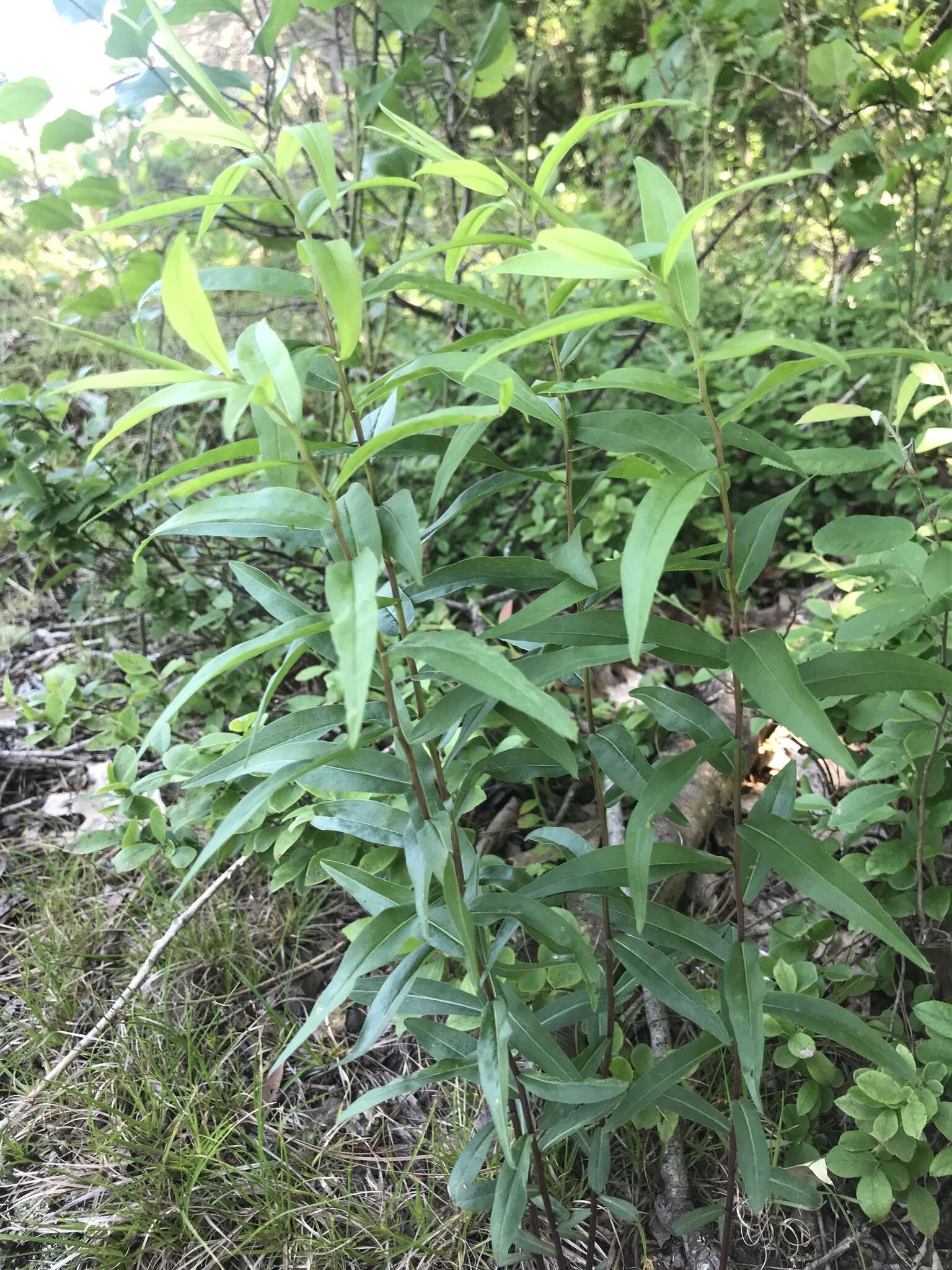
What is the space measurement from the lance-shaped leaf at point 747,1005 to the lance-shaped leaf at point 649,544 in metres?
0.43

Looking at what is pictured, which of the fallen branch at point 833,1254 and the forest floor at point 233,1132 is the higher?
the forest floor at point 233,1132

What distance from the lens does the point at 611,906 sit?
0.98m

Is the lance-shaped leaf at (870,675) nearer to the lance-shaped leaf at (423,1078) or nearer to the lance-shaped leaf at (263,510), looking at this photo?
the lance-shaped leaf at (263,510)

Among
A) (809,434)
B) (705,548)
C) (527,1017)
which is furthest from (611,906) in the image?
(809,434)

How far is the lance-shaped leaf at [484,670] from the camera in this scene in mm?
543

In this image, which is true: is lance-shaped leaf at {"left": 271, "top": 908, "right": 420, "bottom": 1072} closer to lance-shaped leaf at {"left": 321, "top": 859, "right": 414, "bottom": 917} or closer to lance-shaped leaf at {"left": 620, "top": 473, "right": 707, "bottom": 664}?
lance-shaped leaf at {"left": 321, "top": 859, "right": 414, "bottom": 917}

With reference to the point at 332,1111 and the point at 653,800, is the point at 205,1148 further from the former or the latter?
the point at 653,800

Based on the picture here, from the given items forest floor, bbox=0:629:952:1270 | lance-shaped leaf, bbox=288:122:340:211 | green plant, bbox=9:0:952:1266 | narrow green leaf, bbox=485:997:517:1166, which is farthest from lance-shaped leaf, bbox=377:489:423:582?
forest floor, bbox=0:629:952:1270

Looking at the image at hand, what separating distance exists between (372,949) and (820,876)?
0.44 meters

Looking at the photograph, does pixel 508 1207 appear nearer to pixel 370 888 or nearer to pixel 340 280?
pixel 370 888

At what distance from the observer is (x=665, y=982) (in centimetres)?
88

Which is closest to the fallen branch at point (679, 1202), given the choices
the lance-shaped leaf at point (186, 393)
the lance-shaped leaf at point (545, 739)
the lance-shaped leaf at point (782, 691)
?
the lance-shaped leaf at point (545, 739)

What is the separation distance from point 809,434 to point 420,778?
6.93ft

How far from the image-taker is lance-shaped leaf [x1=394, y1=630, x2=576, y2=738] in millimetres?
543
